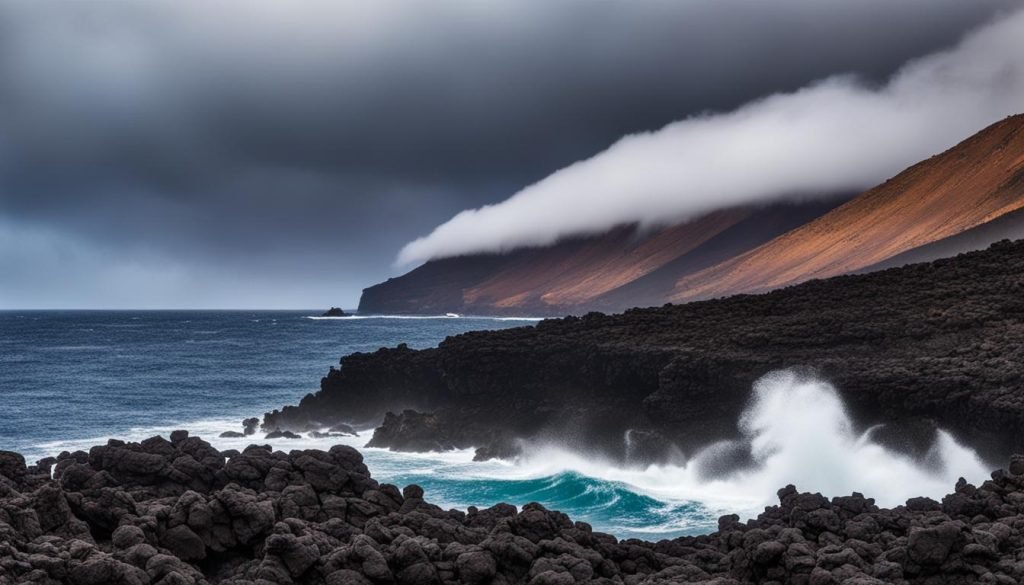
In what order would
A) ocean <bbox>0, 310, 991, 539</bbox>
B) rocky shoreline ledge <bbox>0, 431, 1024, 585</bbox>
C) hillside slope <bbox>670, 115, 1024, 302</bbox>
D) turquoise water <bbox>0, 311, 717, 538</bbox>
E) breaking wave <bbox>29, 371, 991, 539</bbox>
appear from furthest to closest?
hillside slope <bbox>670, 115, 1024, 302</bbox>
turquoise water <bbox>0, 311, 717, 538</bbox>
ocean <bbox>0, 310, 991, 539</bbox>
breaking wave <bbox>29, 371, 991, 539</bbox>
rocky shoreline ledge <bbox>0, 431, 1024, 585</bbox>

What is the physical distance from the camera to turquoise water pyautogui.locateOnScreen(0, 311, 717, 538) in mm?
30672

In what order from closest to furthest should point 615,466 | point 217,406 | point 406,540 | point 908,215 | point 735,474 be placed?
point 406,540 < point 735,474 < point 615,466 < point 217,406 < point 908,215

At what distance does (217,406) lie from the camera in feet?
196

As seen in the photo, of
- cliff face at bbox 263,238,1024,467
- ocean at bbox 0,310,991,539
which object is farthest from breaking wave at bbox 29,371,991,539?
cliff face at bbox 263,238,1024,467

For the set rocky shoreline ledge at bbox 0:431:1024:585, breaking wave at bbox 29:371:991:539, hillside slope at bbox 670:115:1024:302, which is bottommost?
breaking wave at bbox 29:371:991:539

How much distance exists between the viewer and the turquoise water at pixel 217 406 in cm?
3067

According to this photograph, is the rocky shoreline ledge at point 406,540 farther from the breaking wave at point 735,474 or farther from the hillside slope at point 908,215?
the hillside slope at point 908,215

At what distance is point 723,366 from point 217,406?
3744 centimetres

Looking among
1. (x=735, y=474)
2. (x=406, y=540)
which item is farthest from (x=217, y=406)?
(x=406, y=540)

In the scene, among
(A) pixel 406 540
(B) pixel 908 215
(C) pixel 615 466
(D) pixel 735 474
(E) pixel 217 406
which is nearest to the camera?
(A) pixel 406 540

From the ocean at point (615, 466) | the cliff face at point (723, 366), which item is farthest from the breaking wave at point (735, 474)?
the cliff face at point (723, 366)

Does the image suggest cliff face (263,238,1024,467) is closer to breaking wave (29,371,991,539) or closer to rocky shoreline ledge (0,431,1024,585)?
breaking wave (29,371,991,539)

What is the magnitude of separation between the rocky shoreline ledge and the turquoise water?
360 inches

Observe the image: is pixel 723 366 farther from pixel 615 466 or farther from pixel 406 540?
pixel 406 540
